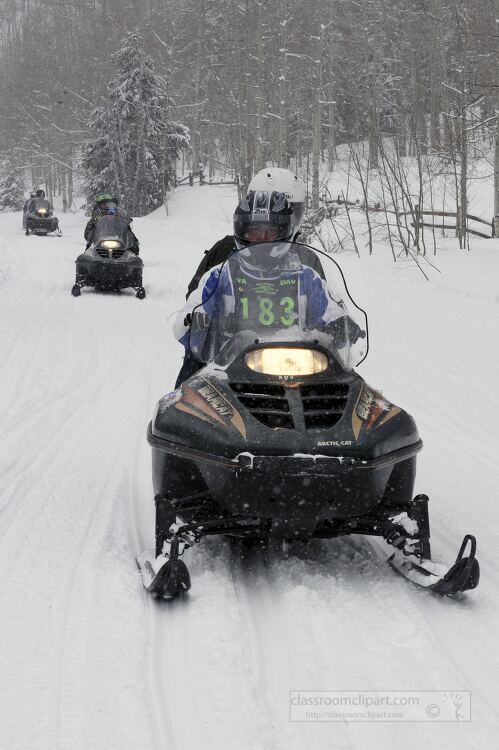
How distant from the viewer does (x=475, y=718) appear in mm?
2432

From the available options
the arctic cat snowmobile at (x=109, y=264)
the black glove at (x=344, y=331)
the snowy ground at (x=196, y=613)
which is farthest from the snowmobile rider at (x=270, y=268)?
the arctic cat snowmobile at (x=109, y=264)

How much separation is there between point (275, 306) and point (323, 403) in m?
0.61

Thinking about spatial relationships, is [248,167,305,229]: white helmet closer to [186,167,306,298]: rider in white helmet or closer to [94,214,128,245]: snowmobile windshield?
[186,167,306,298]: rider in white helmet

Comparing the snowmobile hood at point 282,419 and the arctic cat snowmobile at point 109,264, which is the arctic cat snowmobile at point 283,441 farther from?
the arctic cat snowmobile at point 109,264

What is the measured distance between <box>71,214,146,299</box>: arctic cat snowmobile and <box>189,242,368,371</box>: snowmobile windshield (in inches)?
424

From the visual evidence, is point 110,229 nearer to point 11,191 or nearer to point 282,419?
point 282,419

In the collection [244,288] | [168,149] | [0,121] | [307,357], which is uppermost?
[0,121]

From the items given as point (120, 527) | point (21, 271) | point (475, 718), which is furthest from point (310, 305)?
point (21, 271)

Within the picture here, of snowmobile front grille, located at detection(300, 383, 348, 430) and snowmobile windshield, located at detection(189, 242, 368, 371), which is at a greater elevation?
snowmobile windshield, located at detection(189, 242, 368, 371)

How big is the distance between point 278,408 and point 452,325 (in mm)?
8716

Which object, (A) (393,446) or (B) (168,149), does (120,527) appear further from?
(B) (168,149)

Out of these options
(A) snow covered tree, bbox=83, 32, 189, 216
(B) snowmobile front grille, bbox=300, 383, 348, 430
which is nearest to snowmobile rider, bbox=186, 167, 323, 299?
(B) snowmobile front grille, bbox=300, 383, 348, 430

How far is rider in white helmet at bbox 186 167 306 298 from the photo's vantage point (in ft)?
14.6

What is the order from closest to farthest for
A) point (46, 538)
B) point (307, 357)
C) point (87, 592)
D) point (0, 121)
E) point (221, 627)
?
point (221, 627) < point (87, 592) < point (307, 357) < point (46, 538) < point (0, 121)
